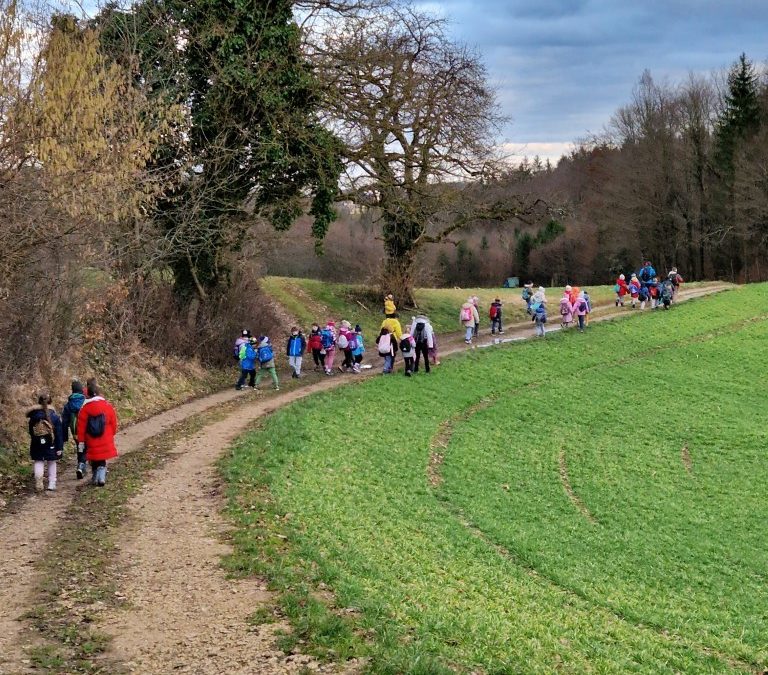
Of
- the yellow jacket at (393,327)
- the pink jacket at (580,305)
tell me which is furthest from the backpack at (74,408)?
the pink jacket at (580,305)

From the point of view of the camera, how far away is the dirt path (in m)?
7.20

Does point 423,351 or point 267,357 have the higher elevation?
point 267,357

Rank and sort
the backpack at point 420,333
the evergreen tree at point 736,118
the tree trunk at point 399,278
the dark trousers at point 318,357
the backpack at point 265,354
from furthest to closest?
the evergreen tree at point 736,118, the tree trunk at point 399,278, the dark trousers at point 318,357, the backpack at point 420,333, the backpack at point 265,354

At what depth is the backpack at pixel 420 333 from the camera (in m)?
24.1

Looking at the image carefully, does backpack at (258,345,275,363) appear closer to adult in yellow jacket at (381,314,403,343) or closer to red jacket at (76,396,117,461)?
adult in yellow jacket at (381,314,403,343)

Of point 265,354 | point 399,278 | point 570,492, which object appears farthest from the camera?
point 399,278

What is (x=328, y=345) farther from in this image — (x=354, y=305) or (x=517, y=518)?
(x=517, y=518)

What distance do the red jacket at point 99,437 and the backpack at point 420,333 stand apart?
12.2 m

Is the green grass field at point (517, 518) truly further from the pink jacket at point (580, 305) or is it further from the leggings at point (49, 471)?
the pink jacket at point (580, 305)

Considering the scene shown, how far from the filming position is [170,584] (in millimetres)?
8977

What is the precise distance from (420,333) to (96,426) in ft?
41.9

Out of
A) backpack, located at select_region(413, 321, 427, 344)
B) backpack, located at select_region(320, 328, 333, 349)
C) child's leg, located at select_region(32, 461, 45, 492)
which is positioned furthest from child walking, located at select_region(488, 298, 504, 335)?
child's leg, located at select_region(32, 461, 45, 492)

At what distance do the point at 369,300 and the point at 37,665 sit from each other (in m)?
29.0

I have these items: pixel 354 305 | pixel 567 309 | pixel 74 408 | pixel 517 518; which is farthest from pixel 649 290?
pixel 74 408
